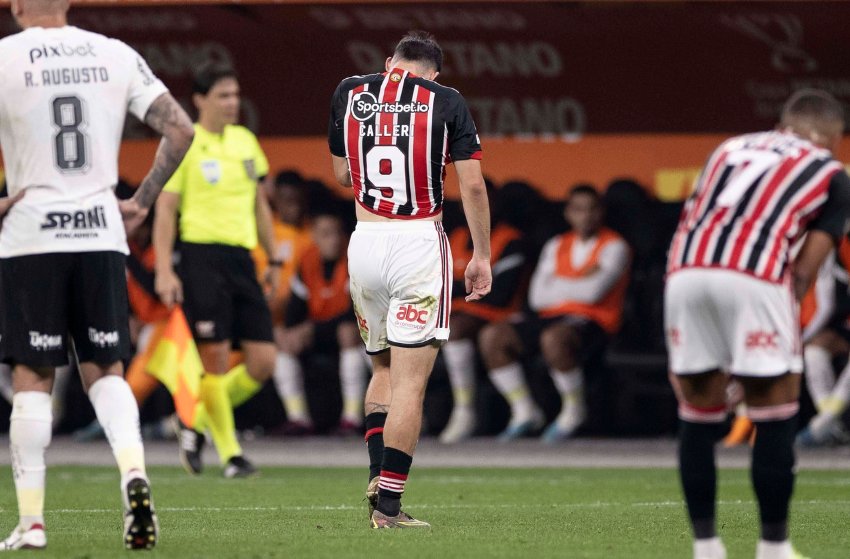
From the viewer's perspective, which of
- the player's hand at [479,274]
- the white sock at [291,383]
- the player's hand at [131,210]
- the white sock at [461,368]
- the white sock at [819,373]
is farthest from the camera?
the white sock at [291,383]

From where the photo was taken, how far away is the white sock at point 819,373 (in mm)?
13438

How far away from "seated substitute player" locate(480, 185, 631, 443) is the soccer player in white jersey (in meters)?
7.69

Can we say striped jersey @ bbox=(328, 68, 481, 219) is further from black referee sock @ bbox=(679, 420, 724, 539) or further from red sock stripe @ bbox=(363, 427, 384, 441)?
black referee sock @ bbox=(679, 420, 724, 539)

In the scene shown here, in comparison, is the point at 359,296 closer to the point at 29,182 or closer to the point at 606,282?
the point at 29,182

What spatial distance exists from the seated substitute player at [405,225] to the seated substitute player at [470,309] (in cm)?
648

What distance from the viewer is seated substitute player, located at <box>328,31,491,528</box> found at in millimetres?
7383

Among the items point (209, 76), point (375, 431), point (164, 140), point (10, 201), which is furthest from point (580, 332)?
point (10, 201)

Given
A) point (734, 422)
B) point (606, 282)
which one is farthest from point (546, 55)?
point (734, 422)

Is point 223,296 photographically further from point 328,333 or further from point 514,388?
point 328,333

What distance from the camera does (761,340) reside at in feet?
18.6

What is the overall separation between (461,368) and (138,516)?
8126 millimetres

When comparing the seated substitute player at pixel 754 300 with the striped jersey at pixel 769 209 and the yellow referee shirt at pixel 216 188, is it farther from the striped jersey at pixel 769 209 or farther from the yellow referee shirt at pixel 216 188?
the yellow referee shirt at pixel 216 188

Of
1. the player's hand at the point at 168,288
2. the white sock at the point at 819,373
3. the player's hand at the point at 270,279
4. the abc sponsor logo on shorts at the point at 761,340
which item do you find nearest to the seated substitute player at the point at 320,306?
the player's hand at the point at 270,279

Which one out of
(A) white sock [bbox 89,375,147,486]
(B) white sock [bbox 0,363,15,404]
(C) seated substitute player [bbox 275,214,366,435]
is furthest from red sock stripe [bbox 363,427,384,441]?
(B) white sock [bbox 0,363,15,404]
